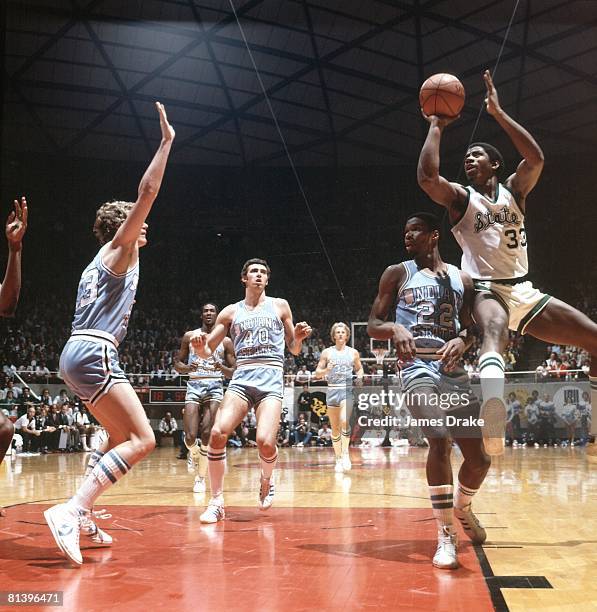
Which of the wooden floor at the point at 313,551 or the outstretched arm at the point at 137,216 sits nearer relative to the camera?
the wooden floor at the point at 313,551

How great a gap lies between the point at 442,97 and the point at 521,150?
68cm

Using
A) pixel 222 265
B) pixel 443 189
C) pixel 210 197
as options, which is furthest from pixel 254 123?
pixel 443 189

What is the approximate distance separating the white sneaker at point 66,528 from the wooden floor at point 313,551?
97mm

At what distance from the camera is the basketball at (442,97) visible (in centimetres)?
500

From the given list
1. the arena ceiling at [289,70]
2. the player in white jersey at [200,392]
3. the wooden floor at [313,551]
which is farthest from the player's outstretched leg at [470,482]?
the arena ceiling at [289,70]

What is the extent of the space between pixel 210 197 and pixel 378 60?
29.8 feet

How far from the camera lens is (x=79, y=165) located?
73.2 feet

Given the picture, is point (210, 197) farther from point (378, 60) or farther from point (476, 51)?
point (476, 51)

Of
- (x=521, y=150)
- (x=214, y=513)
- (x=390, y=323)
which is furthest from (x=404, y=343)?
(x=214, y=513)

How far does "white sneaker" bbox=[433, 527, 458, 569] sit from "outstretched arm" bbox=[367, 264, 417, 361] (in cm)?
107

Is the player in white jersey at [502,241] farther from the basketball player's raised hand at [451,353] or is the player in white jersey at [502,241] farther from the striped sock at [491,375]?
the basketball player's raised hand at [451,353]

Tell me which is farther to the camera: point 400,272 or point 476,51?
point 476,51

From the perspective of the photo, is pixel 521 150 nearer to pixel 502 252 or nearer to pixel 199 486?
pixel 502 252

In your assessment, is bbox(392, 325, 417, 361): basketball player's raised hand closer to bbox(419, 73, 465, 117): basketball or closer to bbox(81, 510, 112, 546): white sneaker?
bbox(419, 73, 465, 117): basketball
